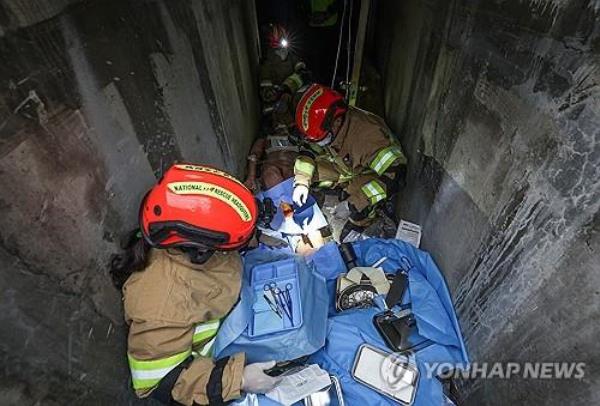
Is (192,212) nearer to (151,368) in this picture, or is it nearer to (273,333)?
(151,368)

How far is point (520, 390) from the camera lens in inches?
62.3

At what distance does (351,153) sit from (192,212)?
7.21 feet

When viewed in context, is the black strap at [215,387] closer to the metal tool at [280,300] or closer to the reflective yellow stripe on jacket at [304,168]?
the metal tool at [280,300]

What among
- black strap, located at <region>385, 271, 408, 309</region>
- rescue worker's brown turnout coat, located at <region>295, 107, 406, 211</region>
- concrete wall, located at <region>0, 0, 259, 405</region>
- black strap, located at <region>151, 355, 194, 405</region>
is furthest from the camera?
rescue worker's brown turnout coat, located at <region>295, 107, 406, 211</region>

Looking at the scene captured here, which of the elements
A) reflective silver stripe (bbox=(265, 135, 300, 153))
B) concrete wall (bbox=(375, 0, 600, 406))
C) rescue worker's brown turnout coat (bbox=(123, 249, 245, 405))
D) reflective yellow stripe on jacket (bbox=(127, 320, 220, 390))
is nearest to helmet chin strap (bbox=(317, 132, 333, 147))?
reflective silver stripe (bbox=(265, 135, 300, 153))

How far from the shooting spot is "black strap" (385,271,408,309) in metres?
2.38

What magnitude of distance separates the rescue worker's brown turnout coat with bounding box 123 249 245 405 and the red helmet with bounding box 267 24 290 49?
4753mm

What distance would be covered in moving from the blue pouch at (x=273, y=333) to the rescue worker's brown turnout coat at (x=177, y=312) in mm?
166

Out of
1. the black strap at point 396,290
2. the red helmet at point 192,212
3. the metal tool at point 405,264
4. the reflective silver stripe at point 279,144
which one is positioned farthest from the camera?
the reflective silver stripe at point 279,144

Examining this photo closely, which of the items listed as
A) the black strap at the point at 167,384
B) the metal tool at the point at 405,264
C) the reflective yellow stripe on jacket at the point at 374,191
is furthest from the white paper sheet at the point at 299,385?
the reflective yellow stripe on jacket at the point at 374,191

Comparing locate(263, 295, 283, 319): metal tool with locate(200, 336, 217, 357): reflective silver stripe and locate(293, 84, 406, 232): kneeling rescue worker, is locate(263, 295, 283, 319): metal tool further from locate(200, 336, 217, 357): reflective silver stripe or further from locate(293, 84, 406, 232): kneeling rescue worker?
locate(293, 84, 406, 232): kneeling rescue worker

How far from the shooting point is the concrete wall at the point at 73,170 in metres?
1.00

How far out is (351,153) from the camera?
3.26 metres

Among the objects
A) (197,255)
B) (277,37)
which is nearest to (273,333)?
(197,255)
